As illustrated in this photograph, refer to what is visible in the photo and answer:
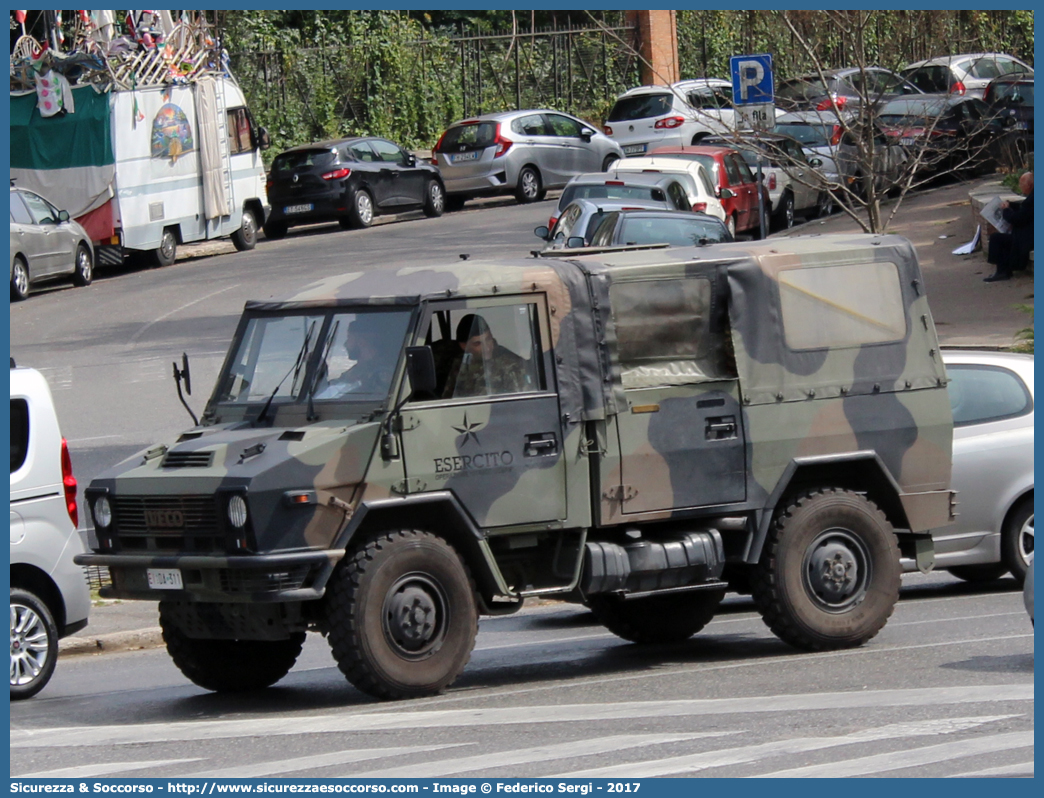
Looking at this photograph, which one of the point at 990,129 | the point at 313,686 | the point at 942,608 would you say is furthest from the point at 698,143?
the point at 313,686

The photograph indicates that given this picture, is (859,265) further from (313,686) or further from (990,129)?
(990,129)

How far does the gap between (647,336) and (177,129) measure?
22.3m

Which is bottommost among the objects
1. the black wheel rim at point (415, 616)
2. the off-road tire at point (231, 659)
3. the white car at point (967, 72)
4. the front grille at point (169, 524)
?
the off-road tire at point (231, 659)

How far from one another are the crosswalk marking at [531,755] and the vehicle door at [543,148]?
1143 inches

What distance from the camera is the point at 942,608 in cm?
1180

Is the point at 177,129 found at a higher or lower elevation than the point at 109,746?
higher

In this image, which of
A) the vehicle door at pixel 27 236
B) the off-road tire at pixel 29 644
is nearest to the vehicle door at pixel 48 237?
the vehicle door at pixel 27 236

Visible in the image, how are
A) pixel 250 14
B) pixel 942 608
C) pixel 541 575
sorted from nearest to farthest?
pixel 541 575, pixel 942 608, pixel 250 14

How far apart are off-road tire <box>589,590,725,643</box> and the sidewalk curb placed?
325 cm

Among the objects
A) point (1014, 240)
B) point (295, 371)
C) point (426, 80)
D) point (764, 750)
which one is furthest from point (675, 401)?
point (426, 80)

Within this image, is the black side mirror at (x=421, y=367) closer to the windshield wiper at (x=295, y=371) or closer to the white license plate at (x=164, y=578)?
the windshield wiper at (x=295, y=371)

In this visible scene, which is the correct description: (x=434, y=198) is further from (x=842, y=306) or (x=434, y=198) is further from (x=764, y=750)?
(x=764, y=750)

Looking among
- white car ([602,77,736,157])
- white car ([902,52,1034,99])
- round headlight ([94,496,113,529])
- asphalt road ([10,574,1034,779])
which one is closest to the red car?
white car ([902,52,1034,99])

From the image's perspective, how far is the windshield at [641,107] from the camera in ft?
127
